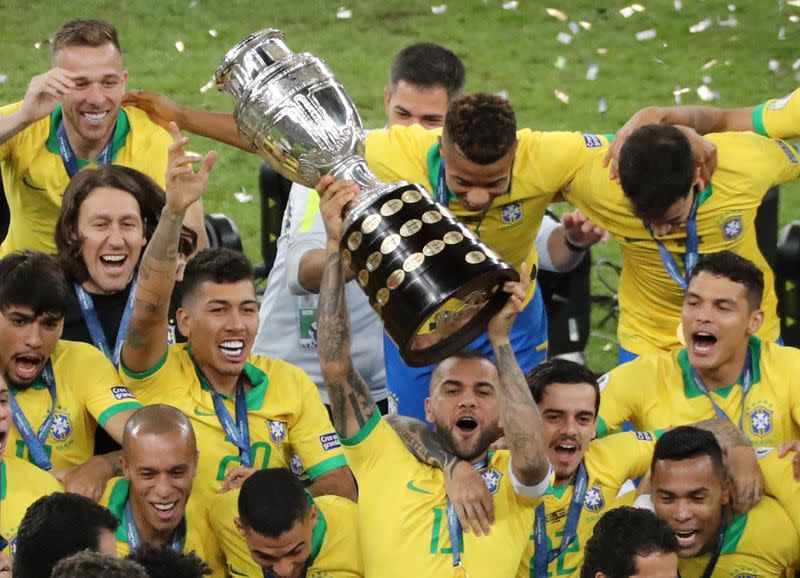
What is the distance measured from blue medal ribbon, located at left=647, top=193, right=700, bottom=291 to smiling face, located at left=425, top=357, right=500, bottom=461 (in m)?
0.89

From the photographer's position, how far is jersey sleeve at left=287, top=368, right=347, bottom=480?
5.58m

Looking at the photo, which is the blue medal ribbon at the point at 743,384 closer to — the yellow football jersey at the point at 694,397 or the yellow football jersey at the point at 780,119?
the yellow football jersey at the point at 694,397

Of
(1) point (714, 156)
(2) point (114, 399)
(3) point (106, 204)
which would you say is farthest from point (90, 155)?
(1) point (714, 156)

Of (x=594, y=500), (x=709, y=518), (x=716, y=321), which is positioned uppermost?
(x=716, y=321)

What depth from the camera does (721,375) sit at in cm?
573

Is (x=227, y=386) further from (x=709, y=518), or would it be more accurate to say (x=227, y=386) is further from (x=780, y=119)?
(x=780, y=119)

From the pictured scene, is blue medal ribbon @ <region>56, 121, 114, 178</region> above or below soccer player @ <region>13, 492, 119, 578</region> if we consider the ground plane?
above

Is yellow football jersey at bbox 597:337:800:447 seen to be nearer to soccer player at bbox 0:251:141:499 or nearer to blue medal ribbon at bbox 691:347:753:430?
blue medal ribbon at bbox 691:347:753:430

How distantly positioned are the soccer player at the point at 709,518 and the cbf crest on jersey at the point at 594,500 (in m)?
0.17

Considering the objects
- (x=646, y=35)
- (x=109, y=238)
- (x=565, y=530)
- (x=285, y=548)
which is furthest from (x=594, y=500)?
(x=646, y=35)

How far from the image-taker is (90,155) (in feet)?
20.5

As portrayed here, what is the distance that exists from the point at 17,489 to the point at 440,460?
3.92 ft

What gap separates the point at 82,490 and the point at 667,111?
2.34m

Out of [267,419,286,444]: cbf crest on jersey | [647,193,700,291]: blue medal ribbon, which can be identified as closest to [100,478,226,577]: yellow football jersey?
[267,419,286,444]: cbf crest on jersey
